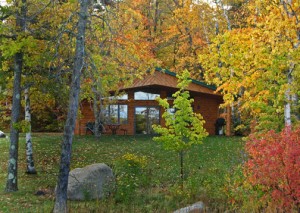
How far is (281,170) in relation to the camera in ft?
24.0

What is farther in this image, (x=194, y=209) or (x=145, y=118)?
(x=145, y=118)

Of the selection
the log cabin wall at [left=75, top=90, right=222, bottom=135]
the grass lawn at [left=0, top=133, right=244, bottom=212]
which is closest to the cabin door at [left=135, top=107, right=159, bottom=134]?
the log cabin wall at [left=75, top=90, right=222, bottom=135]

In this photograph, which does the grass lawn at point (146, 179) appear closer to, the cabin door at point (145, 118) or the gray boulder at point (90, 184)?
the gray boulder at point (90, 184)

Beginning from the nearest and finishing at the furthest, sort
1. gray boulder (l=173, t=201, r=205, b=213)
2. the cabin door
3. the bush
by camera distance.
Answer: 1. the bush
2. gray boulder (l=173, t=201, r=205, b=213)
3. the cabin door

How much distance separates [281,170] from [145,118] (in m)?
22.1

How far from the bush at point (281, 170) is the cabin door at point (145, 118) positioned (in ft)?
70.2

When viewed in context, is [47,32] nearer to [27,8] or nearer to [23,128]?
[27,8]

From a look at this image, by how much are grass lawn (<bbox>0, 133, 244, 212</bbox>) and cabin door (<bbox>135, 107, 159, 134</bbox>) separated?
929cm

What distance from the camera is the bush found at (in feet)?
23.7

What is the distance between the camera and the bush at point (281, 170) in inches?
284

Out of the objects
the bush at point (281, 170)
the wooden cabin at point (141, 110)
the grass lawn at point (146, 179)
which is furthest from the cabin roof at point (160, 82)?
the bush at point (281, 170)

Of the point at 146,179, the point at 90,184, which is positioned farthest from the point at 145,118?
the point at 90,184

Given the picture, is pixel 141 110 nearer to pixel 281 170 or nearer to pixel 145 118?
pixel 145 118

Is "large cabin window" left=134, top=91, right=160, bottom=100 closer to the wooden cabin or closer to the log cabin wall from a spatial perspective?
the wooden cabin
